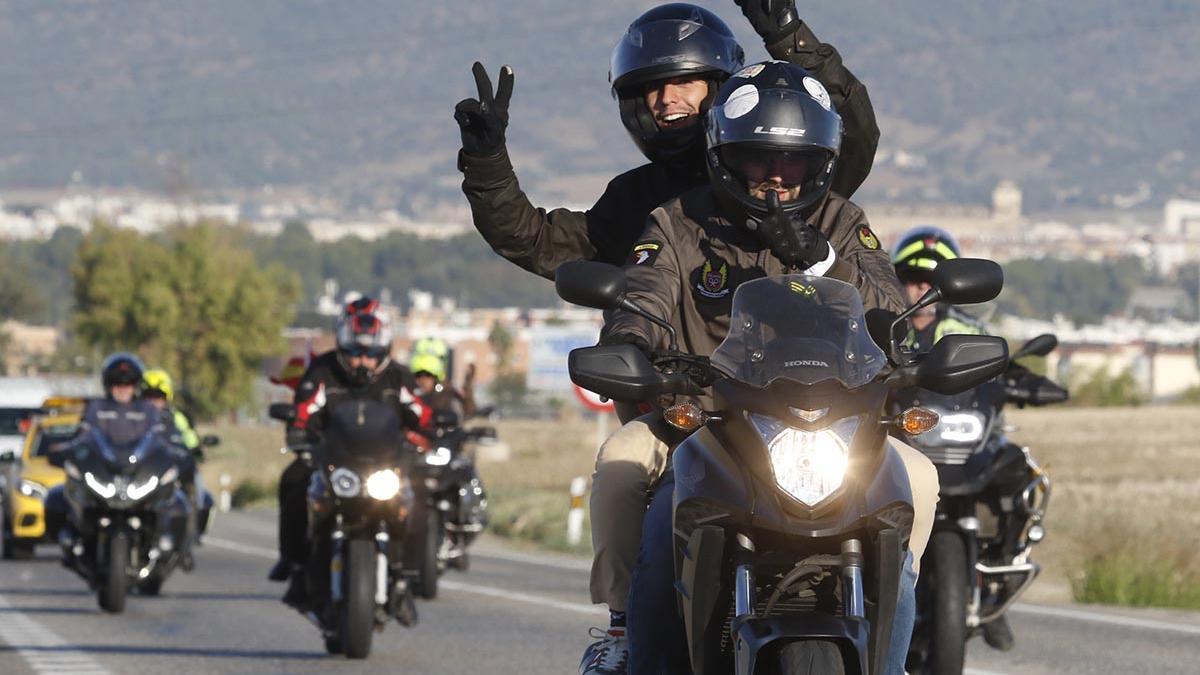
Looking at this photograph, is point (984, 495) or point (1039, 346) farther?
point (1039, 346)

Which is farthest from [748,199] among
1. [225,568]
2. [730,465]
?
[225,568]

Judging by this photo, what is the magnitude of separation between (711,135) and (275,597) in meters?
11.8

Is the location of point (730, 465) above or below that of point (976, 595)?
above

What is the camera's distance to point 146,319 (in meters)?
107

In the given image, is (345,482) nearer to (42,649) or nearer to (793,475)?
(42,649)

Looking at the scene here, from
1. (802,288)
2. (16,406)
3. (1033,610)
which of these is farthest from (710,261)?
(16,406)

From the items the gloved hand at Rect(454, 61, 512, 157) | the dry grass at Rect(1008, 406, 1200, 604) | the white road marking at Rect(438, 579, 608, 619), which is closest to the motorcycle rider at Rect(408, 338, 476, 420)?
the white road marking at Rect(438, 579, 608, 619)

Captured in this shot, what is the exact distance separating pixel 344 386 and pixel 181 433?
3849 mm

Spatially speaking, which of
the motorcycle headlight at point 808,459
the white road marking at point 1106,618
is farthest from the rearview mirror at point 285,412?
the motorcycle headlight at point 808,459

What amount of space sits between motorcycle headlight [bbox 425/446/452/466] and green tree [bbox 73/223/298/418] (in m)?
87.9

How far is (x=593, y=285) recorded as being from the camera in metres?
5.86

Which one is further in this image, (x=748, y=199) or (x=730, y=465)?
(x=748, y=199)

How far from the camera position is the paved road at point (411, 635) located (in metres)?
11.8

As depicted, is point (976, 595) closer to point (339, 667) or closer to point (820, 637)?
point (339, 667)
